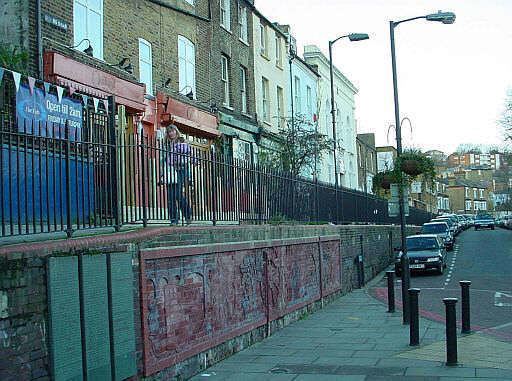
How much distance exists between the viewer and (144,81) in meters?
18.7

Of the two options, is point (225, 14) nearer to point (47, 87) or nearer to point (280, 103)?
point (280, 103)

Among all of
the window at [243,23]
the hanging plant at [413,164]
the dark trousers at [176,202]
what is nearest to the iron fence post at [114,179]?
the dark trousers at [176,202]

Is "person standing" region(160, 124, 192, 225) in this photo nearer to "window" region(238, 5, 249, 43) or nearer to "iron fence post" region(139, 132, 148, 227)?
"iron fence post" region(139, 132, 148, 227)

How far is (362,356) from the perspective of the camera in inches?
416

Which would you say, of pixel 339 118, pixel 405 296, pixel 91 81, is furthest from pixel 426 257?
pixel 339 118

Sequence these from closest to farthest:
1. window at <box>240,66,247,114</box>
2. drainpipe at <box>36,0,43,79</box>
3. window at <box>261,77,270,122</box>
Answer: drainpipe at <box>36,0,43,79</box> → window at <box>240,66,247,114</box> → window at <box>261,77,270,122</box>

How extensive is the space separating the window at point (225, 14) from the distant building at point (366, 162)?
2613 cm

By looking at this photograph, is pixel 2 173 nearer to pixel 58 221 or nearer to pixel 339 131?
pixel 58 221

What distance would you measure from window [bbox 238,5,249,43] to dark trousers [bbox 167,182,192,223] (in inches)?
686

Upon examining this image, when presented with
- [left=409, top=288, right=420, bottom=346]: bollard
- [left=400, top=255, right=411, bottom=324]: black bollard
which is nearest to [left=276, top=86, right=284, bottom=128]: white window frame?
[left=400, top=255, right=411, bottom=324]: black bollard

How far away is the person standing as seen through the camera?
32.5ft

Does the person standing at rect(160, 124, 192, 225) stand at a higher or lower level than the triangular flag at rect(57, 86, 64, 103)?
lower

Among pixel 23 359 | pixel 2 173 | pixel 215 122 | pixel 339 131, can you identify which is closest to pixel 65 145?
pixel 2 173

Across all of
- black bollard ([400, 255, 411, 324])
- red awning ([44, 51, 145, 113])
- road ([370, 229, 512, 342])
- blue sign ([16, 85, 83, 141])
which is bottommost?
road ([370, 229, 512, 342])
